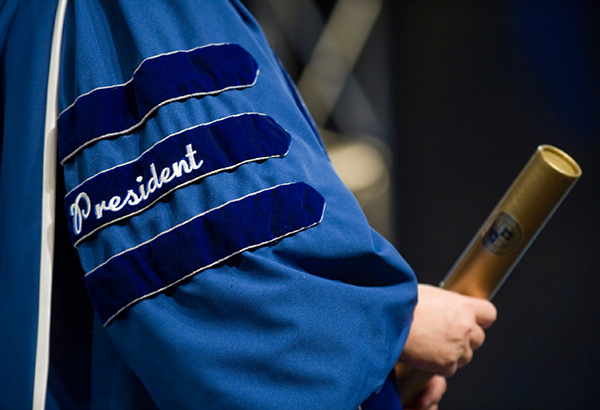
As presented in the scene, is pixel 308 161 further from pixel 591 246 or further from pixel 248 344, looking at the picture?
pixel 591 246

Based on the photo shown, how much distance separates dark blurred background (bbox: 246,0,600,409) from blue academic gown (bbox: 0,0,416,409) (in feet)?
4.22

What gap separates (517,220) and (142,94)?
1.57 feet

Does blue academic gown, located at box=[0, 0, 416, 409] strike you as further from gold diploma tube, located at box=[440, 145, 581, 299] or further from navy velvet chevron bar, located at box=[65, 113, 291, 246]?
gold diploma tube, located at box=[440, 145, 581, 299]

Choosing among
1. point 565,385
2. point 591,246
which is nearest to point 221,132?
point 591,246

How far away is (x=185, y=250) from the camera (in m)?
0.45

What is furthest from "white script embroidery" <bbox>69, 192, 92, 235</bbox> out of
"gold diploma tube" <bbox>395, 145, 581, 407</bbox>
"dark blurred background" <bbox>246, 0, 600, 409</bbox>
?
"dark blurred background" <bbox>246, 0, 600, 409</bbox>

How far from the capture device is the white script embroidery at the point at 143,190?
460 millimetres

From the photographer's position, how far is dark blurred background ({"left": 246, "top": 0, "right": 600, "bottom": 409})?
1607mm

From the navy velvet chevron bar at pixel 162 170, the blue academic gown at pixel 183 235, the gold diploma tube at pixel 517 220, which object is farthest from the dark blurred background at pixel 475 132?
the navy velvet chevron bar at pixel 162 170

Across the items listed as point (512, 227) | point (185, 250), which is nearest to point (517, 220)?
point (512, 227)

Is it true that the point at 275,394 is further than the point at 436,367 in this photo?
No

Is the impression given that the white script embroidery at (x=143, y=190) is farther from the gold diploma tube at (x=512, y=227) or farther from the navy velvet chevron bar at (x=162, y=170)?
the gold diploma tube at (x=512, y=227)

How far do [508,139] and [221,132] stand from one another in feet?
4.83

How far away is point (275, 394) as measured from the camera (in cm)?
45
